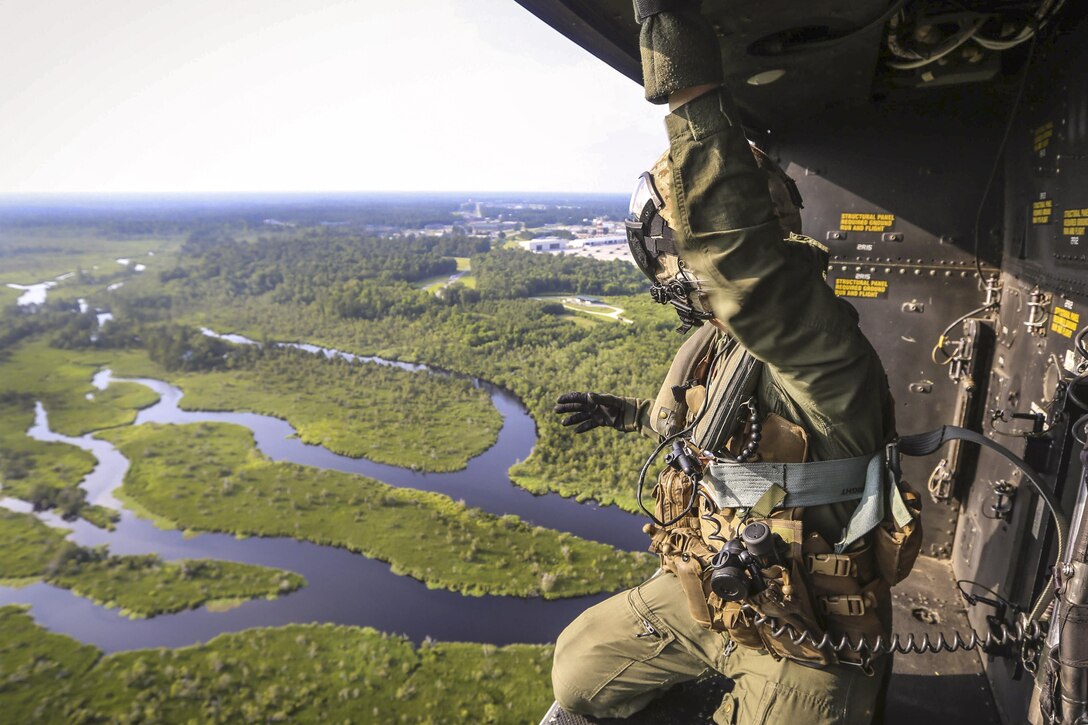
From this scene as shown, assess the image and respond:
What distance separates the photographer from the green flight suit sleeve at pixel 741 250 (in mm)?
1427

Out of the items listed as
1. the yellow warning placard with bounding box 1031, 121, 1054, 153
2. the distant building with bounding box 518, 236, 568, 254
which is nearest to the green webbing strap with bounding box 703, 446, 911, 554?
the yellow warning placard with bounding box 1031, 121, 1054, 153

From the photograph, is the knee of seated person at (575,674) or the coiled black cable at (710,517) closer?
the coiled black cable at (710,517)

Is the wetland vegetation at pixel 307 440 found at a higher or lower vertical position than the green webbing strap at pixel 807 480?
lower

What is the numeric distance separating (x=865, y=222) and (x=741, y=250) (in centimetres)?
301

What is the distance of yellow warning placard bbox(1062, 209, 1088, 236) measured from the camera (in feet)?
7.62

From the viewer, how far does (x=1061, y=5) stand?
2.41 m

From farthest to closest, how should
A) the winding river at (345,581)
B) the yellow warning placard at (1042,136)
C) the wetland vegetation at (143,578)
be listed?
the wetland vegetation at (143,578), the winding river at (345,581), the yellow warning placard at (1042,136)

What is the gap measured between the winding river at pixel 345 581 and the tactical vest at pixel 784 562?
19866mm

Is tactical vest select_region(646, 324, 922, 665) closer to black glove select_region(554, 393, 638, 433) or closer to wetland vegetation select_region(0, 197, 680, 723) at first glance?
black glove select_region(554, 393, 638, 433)

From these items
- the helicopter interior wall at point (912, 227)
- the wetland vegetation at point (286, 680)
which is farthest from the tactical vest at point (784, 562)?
the wetland vegetation at point (286, 680)

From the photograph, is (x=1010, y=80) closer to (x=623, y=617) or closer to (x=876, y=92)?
(x=876, y=92)

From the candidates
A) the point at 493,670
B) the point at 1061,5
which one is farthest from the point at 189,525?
the point at 1061,5

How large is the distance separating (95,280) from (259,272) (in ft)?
48.5

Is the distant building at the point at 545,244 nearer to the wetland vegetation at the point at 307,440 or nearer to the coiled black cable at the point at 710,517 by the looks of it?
the wetland vegetation at the point at 307,440
